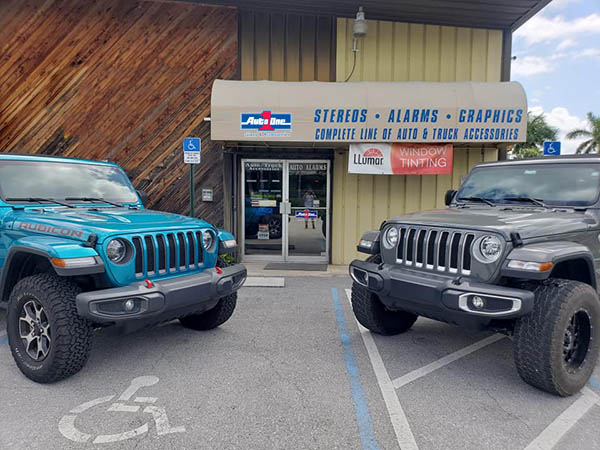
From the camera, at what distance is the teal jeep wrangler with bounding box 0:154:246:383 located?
10.6ft

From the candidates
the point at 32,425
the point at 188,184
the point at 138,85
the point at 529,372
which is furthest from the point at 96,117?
the point at 529,372

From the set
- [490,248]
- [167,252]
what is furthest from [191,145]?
[490,248]

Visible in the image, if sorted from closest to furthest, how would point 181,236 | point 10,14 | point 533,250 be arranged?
point 533,250 < point 181,236 < point 10,14

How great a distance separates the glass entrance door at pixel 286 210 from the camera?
9680mm

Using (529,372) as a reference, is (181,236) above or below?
above

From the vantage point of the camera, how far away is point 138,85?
9.50 meters

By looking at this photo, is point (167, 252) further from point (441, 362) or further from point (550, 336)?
point (550, 336)

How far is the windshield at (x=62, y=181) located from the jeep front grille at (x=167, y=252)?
1.64m

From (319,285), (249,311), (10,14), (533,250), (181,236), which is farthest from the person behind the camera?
Answer: (10,14)

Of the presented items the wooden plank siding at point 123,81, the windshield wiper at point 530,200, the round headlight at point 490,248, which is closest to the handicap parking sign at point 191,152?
the wooden plank siding at point 123,81

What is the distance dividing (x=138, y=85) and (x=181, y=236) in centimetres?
708

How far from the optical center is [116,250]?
11.1ft

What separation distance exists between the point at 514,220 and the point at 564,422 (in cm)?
162

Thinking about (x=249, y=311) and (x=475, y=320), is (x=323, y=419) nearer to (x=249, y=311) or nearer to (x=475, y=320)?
(x=475, y=320)
